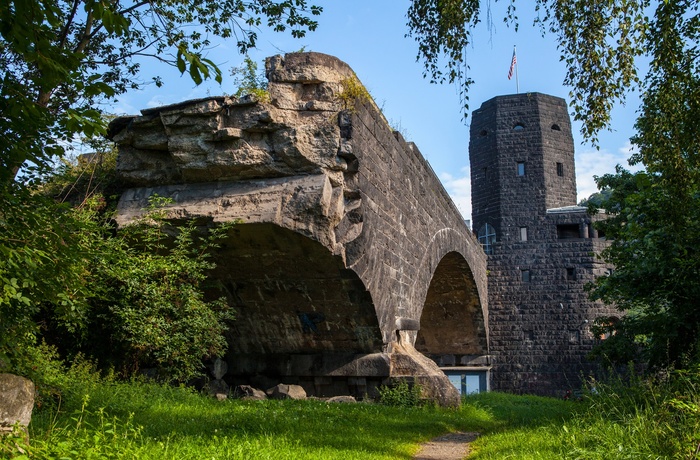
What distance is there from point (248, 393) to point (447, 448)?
3.89 metres

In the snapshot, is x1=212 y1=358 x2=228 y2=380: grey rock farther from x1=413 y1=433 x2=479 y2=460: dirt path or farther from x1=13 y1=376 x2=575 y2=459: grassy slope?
x1=413 y1=433 x2=479 y2=460: dirt path

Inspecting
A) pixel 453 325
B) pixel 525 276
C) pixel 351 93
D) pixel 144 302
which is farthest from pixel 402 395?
pixel 525 276

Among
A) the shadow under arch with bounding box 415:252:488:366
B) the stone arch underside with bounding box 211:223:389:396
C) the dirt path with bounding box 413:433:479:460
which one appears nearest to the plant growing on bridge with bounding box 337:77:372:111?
the stone arch underside with bounding box 211:223:389:396

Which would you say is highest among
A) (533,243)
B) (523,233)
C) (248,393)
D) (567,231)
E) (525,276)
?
(567,231)

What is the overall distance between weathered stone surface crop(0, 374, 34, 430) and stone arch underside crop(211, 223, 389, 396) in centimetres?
421

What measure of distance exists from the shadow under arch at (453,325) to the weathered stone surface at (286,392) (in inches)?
441

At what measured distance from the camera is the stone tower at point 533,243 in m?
23.5

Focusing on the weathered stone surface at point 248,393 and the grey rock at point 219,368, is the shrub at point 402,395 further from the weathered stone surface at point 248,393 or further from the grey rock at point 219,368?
the grey rock at point 219,368

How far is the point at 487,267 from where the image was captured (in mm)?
→ 24984

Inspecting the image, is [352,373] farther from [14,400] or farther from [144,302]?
[14,400]

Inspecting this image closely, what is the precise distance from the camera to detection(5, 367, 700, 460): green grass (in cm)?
430

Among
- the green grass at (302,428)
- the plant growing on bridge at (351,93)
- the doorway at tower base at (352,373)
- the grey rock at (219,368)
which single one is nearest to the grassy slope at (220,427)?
the green grass at (302,428)

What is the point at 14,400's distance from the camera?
13.6ft

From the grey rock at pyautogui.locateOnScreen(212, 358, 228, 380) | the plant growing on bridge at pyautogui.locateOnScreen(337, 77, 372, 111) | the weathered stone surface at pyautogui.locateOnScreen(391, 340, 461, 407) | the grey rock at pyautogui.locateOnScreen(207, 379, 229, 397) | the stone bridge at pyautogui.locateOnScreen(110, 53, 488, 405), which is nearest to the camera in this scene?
the stone bridge at pyautogui.locateOnScreen(110, 53, 488, 405)
